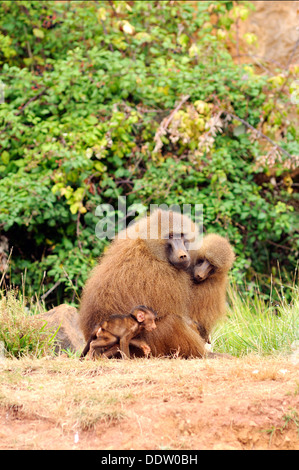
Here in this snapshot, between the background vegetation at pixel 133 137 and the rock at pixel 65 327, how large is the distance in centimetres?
153

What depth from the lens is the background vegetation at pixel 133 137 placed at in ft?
26.2

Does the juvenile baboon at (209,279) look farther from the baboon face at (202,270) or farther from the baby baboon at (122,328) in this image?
the baby baboon at (122,328)

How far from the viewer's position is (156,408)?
346 centimetres

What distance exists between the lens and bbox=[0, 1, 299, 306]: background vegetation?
315 inches

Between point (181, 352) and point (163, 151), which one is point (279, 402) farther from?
point (163, 151)

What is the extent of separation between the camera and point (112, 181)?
8.38 meters

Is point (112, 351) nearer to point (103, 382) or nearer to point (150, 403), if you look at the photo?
point (103, 382)

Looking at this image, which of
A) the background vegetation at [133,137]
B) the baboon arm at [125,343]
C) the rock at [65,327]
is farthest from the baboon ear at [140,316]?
the background vegetation at [133,137]

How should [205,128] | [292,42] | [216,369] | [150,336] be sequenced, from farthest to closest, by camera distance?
[292,42] < [205,128] < [150,336] < [216,369]

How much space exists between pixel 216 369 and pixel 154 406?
0.79 m

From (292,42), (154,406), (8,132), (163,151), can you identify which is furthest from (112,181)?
(154,406)

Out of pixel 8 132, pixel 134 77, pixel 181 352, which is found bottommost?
pixel 181 352

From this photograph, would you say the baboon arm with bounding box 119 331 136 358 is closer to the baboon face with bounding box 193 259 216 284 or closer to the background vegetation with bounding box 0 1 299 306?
the baboon face with bounding box 193 259 216 284

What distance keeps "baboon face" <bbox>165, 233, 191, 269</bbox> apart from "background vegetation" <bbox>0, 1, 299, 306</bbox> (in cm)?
285
